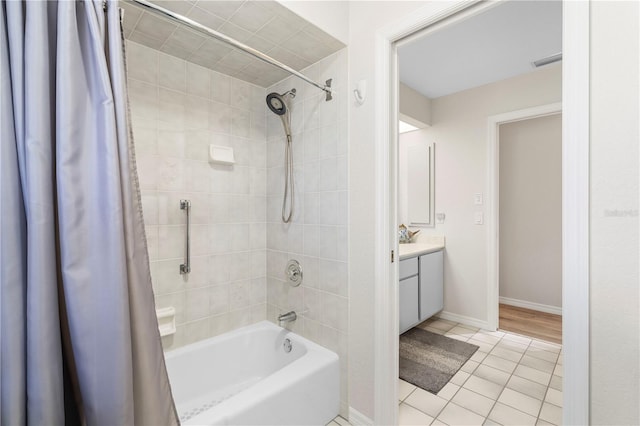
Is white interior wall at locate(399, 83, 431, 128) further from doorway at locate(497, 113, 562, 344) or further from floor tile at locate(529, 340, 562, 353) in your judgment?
floor tile at locate(529, 340, 562, 353)

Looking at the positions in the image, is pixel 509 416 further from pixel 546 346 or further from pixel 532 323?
pixel 532 323

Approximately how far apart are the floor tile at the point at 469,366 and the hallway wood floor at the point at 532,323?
0.91 m

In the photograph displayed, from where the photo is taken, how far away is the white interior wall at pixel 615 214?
0.90 metres

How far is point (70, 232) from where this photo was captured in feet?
2.51

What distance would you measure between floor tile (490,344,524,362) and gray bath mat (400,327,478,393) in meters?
0.16

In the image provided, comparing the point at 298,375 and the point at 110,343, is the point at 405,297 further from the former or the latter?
the point at 110,343

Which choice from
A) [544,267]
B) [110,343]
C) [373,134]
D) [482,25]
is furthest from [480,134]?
[110,343]

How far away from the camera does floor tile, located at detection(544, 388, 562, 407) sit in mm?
1855

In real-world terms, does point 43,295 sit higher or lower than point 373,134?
lower

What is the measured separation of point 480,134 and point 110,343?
3.34 metres

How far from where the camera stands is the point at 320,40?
1.64 metres

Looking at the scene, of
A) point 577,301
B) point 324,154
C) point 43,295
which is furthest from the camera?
point 324,154

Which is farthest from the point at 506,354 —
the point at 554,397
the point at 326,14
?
the point at 326,14

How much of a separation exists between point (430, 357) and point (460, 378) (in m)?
0.32
